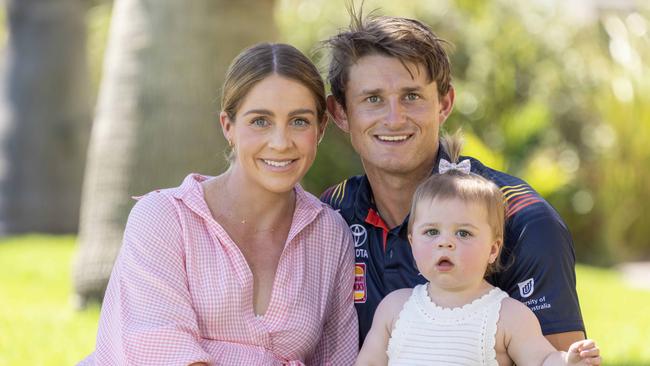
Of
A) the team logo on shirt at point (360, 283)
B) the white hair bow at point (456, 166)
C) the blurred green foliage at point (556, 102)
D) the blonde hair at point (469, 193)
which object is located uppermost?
the blurred green foliage at point (556, 102)

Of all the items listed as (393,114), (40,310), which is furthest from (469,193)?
(40,310)

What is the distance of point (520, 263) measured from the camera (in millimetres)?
3840

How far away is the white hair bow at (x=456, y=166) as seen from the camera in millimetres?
3915

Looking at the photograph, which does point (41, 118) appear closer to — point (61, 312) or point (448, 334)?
point (61, 312)

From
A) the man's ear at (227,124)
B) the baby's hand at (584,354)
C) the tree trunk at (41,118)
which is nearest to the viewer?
the baby's hand at (584,354)

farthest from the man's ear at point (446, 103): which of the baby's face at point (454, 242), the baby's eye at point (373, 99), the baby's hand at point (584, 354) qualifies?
the baby's hand at point (584, 354)

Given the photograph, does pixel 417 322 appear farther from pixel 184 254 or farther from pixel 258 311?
pixel 184 254

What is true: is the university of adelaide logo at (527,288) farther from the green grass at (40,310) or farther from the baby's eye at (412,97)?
the green grass at (40,310)

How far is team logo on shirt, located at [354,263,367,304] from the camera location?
4312mm

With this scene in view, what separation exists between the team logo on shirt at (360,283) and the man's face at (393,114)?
436mm

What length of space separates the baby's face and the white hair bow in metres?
0.28

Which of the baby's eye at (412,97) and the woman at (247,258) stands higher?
the baby's eye at (412,97)

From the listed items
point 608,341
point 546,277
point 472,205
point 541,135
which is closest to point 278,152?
point 472,205

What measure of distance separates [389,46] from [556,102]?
1144 centimetres
